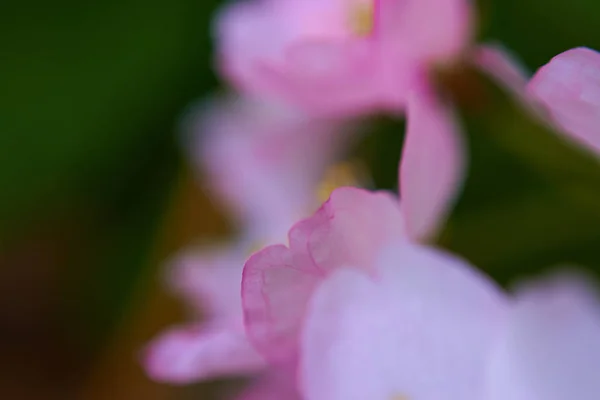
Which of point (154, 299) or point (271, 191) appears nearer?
point (271, 191)

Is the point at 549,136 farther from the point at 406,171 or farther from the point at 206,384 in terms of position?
the point at 206,384

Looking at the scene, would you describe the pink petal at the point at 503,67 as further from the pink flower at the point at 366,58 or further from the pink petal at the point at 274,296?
the pink petal at the point at 274,296

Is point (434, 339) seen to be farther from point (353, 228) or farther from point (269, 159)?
point (269, 159)

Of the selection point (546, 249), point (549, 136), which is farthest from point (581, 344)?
point (546, 249)

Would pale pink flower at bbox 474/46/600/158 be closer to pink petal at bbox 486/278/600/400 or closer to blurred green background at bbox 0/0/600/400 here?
pink petal at bbox 486/278/600/400

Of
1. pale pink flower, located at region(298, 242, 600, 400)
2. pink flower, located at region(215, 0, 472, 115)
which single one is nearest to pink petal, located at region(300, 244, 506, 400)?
pale pink flower, located at region(298, 242, 600, 400)

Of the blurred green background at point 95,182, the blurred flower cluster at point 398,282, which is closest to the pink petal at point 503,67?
the blurred flower cluster at point 398,282
